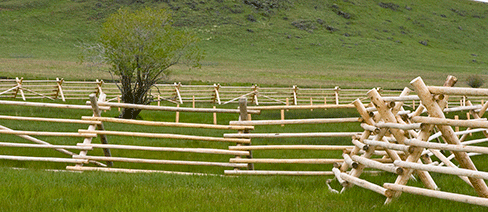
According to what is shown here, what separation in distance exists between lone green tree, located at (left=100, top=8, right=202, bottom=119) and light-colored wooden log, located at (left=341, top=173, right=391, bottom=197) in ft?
48.8

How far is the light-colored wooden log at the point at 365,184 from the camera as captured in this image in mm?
5810

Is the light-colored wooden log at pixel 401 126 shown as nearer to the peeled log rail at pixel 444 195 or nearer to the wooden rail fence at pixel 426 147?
the wooden rail fence at pixel 426 147

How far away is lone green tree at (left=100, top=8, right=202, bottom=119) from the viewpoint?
68.9 feet

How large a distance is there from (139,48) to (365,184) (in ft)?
59.4

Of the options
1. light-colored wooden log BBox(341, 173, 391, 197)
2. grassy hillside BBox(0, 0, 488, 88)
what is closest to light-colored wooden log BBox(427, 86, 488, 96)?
light-colored wooden log BBox(341, 173, 391, 197)

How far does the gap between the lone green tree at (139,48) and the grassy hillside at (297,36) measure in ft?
123

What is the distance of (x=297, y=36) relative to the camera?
343 feet

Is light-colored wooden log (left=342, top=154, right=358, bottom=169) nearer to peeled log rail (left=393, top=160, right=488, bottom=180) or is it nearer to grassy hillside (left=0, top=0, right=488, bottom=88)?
peeled log rail (left=393, top=160, right=488, bottom=180)

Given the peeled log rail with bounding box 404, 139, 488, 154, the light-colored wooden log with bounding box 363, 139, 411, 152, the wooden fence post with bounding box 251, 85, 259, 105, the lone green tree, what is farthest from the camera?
the wooden fence post with bounding box 251, 85, 259, 105

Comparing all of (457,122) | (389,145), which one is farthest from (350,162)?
(457,122)

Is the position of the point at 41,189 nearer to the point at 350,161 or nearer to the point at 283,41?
the point at 350,161

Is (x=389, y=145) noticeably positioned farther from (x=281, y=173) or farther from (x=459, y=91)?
(x=281, y=173)

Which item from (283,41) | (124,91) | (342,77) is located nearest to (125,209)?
(124,91)

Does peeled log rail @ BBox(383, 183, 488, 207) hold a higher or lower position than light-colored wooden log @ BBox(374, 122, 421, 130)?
lower
